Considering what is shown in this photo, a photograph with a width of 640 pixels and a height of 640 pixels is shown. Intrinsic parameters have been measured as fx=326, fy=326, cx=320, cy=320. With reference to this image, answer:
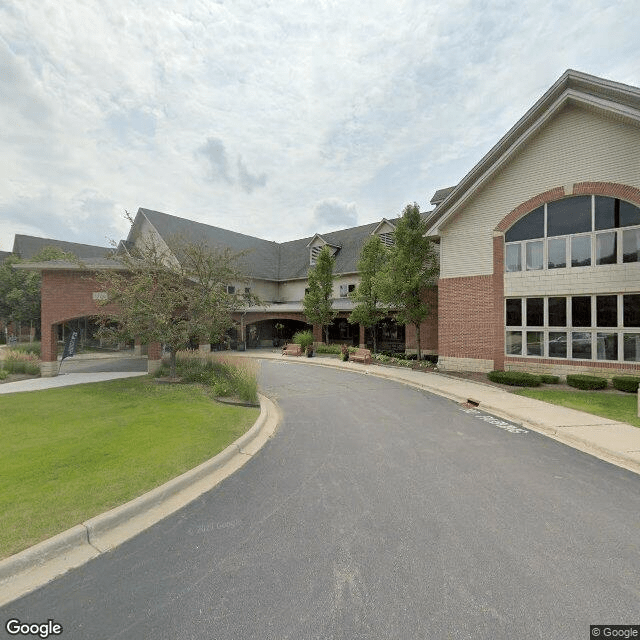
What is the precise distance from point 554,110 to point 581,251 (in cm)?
608

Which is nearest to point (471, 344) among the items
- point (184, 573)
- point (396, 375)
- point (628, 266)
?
point (396, 375)

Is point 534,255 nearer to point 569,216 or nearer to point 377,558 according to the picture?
point 569,216

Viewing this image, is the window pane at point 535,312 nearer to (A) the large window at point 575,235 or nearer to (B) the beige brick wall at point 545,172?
(A) the large window at point 575,235

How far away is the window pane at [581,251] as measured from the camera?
1355 centimetres

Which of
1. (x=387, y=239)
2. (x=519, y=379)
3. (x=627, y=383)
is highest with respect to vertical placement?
(x=387, y=239)

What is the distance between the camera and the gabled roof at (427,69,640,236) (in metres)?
12.3

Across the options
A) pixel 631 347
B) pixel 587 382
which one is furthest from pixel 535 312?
pixel 587 382

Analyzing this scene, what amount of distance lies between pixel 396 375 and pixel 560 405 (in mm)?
7222

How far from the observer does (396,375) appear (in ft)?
54.7

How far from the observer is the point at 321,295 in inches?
1072

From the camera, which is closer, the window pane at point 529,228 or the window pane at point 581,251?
the window pane at point 581,251

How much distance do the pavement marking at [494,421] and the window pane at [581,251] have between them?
8418mm

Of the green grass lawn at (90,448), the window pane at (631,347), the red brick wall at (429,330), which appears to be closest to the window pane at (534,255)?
the window pane at (631,347)

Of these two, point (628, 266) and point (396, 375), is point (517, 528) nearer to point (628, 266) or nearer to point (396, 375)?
point (396, 375)
